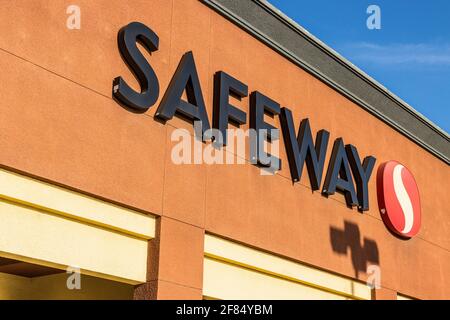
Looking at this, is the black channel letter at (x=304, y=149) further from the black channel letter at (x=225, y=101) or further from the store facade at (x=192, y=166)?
the black channel letter at (x=225, y=101)

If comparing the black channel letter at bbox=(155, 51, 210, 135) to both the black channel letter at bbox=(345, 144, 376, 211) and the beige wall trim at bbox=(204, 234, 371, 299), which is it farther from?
the black channel letter at bbox=(345, 144, 376, 211)

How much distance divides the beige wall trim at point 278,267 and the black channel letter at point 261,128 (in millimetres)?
1810

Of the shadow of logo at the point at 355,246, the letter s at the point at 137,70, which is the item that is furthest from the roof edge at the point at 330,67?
the shadow of logo at the point at 355,246

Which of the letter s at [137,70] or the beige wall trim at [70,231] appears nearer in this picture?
the beige wall trim at [70,231]

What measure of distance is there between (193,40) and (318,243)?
513cm

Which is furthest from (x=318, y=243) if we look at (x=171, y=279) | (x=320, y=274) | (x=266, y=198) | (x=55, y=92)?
(x=55, y=92)

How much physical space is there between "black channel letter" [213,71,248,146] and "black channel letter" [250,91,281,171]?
0.33m

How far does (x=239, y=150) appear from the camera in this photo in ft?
44.1

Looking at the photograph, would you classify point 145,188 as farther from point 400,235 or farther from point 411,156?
point 411,156


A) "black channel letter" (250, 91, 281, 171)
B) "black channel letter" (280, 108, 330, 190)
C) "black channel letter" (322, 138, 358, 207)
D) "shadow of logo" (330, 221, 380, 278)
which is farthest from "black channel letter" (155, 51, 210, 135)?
"shadow of logo" (330, 221, 380, 278)

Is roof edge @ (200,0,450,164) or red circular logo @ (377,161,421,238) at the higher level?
roof edge @ (200,0,450,164)

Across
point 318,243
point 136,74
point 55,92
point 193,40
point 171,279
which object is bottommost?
point 171,279

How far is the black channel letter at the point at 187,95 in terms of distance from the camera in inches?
473

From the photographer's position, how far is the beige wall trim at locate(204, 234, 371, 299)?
495 inches
